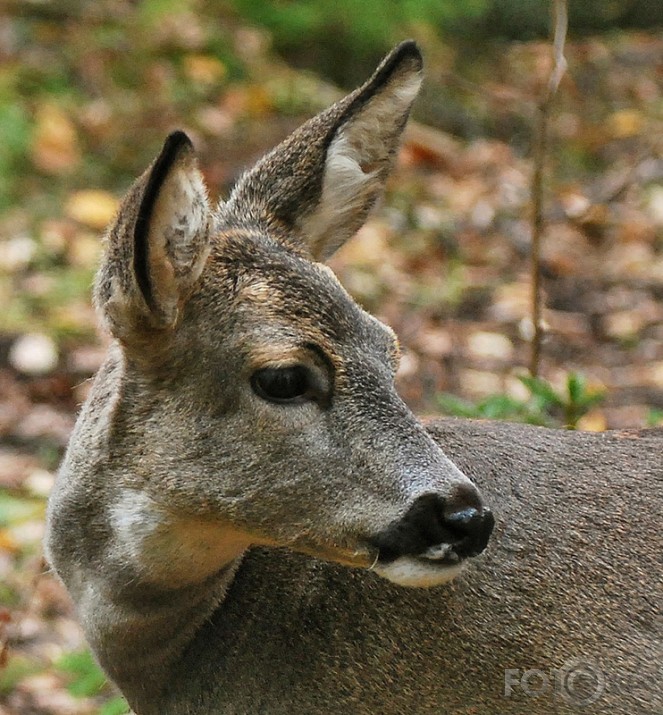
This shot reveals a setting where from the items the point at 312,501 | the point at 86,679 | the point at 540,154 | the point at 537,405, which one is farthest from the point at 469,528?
the point at 540,154

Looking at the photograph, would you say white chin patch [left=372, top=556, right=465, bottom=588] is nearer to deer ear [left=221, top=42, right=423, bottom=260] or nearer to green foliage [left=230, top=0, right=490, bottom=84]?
deer ear [left=221, top=42, right=423, bottom=260]

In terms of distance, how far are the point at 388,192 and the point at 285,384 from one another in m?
6.29

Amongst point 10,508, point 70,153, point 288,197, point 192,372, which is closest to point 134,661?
point 192,372

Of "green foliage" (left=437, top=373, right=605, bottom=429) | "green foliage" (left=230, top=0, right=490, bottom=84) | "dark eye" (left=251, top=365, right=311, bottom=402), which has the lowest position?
"green foliage" (left=437, top=373, right=605, bottom=429)

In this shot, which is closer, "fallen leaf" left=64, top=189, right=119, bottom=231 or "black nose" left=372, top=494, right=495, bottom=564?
"black nose" left=372, top=494, right=495, bottom=564

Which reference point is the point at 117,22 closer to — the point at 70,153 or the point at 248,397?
the point at 70,153

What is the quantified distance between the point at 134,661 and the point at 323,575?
564 mm

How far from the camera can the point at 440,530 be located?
117 inches

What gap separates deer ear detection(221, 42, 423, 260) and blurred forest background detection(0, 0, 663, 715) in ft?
4.63

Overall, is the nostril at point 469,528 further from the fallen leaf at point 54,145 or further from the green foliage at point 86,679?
the fallen leaf at point 54,145

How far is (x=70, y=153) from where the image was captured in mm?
9227

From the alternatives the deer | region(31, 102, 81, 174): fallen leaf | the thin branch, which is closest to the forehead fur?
Result: the deer

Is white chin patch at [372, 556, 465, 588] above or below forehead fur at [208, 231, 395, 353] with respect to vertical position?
below

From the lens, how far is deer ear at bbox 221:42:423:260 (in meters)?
3.60
